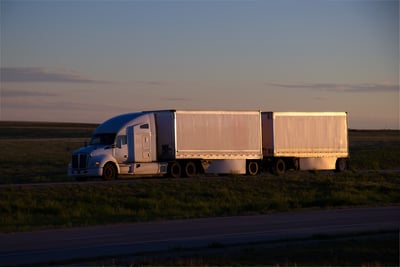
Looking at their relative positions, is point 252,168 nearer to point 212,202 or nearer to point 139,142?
point 139,142

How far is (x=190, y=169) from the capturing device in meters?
42.8

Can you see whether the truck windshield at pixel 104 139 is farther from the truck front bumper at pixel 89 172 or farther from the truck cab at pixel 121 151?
the truck front bumper at pixel 89 172

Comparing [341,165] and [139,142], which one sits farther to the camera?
[341,165]

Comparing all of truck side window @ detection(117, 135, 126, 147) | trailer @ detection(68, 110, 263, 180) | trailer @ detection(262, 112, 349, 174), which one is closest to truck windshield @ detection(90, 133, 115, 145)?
trailer @ detection(68, 110, 263, 180)

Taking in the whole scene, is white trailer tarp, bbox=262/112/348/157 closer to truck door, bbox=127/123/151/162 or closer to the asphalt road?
truck door, bbox=127/123/151/162

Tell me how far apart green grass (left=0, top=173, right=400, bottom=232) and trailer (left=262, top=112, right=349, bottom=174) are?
16.9 ft

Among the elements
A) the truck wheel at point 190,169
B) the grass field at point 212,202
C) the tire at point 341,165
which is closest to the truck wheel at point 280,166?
the tire at point 341,165

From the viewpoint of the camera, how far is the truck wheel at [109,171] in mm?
39500

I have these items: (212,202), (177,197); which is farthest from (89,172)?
(212,202)

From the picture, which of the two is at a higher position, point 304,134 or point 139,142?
point 304,134

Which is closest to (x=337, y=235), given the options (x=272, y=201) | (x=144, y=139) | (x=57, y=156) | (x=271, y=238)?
(x=271, y=238)

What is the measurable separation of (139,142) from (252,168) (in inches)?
285

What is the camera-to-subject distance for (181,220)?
89.5 ft

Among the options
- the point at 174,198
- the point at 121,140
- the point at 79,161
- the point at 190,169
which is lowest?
the point at 174,198
